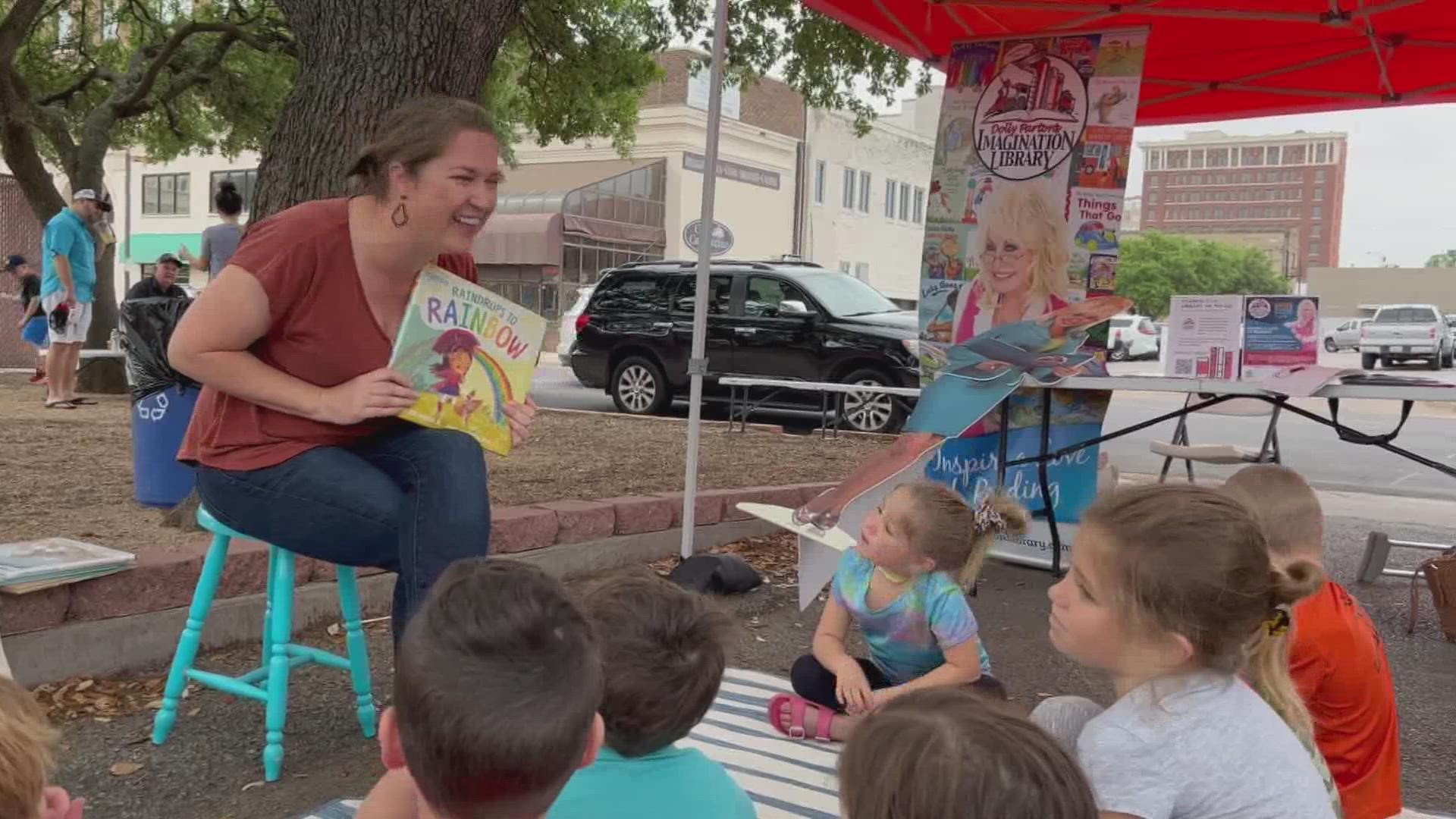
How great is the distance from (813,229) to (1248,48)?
3383 centimetres

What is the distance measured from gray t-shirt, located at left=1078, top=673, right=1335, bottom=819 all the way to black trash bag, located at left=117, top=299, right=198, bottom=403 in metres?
3.88

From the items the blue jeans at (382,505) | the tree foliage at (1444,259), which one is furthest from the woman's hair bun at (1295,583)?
the tree foliage at (1444,259)

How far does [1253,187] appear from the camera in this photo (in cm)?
15600

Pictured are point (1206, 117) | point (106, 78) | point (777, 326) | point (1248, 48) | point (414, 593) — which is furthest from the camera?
point (106, 78)

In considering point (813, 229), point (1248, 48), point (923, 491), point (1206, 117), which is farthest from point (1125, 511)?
point (813, 229)

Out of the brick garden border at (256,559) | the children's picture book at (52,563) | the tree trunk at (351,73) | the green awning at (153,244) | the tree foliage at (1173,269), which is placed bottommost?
the brick garden border at (256,559)

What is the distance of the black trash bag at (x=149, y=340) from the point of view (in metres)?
4.48

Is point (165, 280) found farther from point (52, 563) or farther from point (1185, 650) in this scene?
point (1185, 650)

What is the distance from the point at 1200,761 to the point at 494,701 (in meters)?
0.95

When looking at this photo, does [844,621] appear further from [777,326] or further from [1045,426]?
[777,326]

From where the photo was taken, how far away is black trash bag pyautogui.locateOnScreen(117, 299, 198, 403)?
4.48 meters

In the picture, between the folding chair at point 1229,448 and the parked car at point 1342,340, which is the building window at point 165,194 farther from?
the parked car at point 1342,340

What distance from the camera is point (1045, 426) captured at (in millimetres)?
5207

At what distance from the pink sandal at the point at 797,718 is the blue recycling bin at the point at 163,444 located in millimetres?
2860
